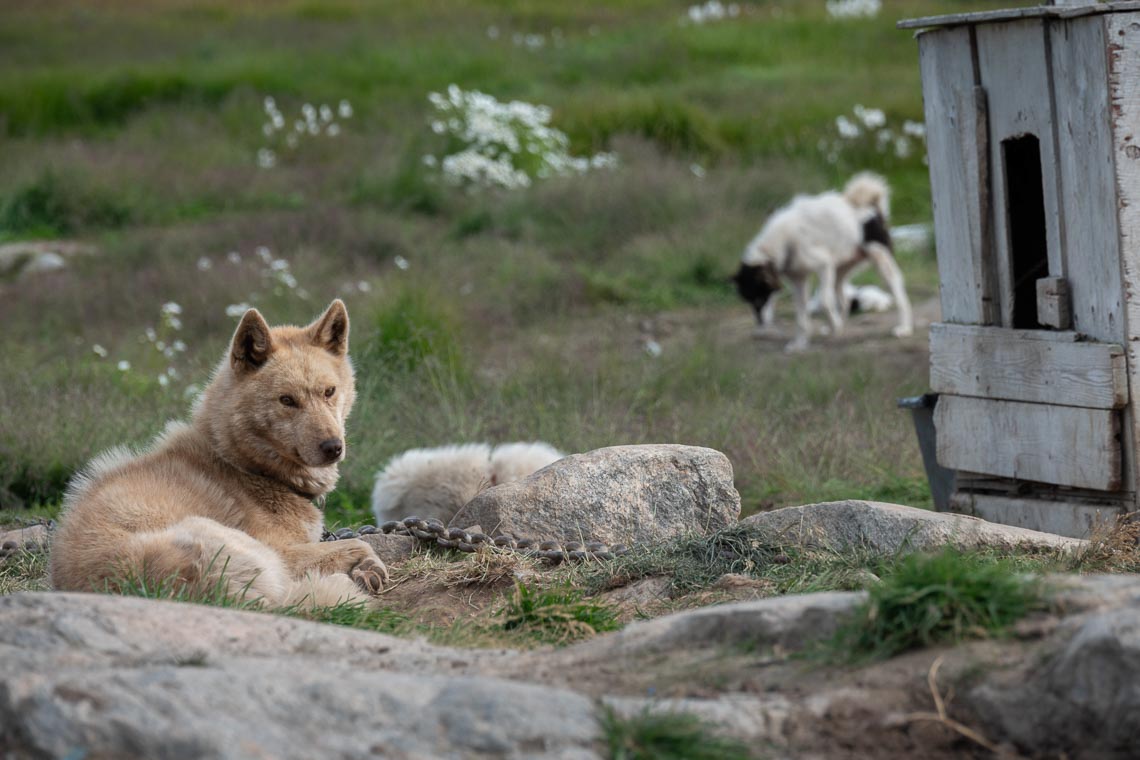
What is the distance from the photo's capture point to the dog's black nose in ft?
16.4

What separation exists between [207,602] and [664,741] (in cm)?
193

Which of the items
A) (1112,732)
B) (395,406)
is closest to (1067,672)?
(1112,732)

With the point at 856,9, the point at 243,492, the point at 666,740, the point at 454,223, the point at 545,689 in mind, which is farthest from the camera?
the point at 856,9

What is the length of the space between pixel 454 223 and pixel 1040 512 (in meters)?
11.0

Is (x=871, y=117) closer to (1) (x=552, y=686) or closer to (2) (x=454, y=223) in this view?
(2) (x=454, y=223)

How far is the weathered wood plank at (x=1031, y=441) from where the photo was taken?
5.64 metres

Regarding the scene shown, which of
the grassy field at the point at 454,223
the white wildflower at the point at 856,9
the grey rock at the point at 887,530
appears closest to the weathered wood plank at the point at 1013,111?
the grey rock at the point at 887,530

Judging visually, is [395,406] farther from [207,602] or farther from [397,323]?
[207,602]

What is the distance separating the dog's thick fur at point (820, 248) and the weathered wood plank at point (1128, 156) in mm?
7561

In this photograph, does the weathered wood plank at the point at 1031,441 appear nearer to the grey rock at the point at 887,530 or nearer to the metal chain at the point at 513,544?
the grey rock at the point at 887,530

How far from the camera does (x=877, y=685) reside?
3154 mm

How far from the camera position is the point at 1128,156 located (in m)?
5.44

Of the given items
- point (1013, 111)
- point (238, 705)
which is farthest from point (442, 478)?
point (238, 705)

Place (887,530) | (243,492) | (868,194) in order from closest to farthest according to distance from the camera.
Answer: (887,530) < (243,492) < (868,194)
